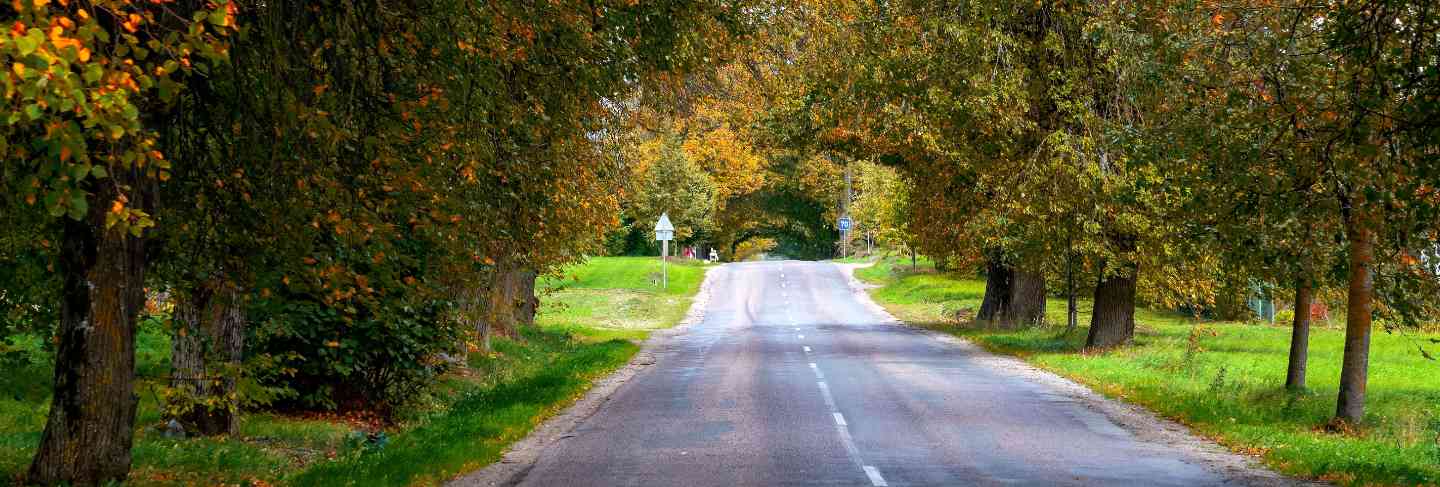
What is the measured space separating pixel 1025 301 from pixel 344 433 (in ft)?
91.8

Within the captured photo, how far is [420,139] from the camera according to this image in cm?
1104

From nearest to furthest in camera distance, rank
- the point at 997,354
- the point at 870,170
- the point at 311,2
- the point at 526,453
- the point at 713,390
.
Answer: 1. the point at 311,2
2. the point at 526,453
3. the point at 713,390
4. the point at 997,354
5. the point at 870,170

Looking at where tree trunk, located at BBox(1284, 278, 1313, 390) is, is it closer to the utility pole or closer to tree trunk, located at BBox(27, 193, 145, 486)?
tree trunk, located at BBox(27, 193, 145, 486)

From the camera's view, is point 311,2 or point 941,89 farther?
point 941,89

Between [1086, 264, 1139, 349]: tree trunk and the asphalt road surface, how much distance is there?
292 centimetres

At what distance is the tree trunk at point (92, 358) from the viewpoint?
9.75 meters

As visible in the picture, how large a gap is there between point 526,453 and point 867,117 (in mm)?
16143

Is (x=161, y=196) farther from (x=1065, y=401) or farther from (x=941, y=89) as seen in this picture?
(x=941, y=89)

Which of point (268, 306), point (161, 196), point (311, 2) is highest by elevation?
point (311, 2)

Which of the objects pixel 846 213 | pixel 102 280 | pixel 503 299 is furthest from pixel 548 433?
pixel 846 213

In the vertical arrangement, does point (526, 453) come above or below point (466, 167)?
below

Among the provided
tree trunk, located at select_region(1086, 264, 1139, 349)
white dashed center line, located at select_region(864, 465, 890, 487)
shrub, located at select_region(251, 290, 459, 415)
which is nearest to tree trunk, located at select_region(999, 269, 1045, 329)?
tree trunk, located at select_region(1086, 264, 1139, 349)

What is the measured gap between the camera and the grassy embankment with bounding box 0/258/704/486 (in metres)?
12.1

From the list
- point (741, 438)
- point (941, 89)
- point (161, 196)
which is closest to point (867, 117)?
point (941, 89)
